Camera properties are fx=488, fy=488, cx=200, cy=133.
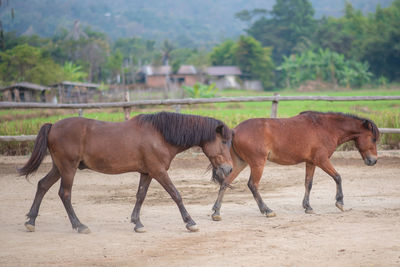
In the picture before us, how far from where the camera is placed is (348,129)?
7414mm

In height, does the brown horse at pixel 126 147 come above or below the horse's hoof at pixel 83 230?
above

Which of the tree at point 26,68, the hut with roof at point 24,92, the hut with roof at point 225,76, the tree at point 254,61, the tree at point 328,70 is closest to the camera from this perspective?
the hut with roof at point 24,92

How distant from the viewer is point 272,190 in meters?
8.69

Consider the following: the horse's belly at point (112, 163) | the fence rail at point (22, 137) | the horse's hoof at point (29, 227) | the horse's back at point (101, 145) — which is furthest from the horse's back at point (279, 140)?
the fence rail at point (22, 137)

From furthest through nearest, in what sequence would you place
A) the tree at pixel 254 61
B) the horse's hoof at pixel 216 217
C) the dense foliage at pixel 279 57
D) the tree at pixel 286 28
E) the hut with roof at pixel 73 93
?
1. the tree at pixel 286 28
2. the tree at pixel 254 61
3. the dense foliage at pixel 279 57
4. the hut with roof at pixel 73 93
5. the horse's hoof at pixel 216 217

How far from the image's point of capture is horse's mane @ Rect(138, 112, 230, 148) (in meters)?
6.21

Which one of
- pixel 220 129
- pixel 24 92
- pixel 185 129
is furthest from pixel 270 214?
pixel 24 92

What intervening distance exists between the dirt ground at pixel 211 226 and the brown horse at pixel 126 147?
1.37ft

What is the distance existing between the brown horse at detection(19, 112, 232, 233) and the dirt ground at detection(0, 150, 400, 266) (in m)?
0.42

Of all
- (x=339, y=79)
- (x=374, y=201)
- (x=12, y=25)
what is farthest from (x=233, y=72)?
(x=12, y=25)

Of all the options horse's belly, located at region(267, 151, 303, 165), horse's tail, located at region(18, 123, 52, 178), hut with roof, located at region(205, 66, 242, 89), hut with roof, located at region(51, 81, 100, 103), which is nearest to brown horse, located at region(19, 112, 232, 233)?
horse's tail, located at region(18, 123, 52, 178)

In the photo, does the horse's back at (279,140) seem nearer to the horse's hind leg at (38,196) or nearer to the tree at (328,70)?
the horse's hind leg at (38,196)

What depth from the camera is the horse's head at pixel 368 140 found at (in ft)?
24.4

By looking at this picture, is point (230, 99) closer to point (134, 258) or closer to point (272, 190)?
point (272, 190)
